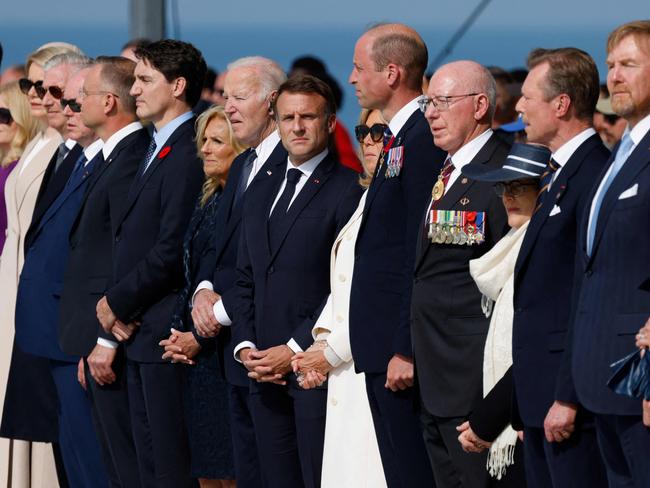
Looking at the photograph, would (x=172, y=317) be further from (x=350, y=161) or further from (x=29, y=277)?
(x=350, y=161)

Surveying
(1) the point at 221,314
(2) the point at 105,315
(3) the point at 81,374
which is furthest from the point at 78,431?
(1) the point at 221,314

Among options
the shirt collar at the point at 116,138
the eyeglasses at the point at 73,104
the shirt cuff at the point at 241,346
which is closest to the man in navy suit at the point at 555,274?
the shirt cuff at the point at 241,346

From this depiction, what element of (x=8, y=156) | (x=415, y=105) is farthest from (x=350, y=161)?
(x=415, y=105)

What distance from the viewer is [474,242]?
16.6 feet

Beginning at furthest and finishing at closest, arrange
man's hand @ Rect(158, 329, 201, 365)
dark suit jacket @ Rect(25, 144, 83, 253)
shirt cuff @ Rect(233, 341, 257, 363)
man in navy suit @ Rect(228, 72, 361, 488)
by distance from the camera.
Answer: dark suit jacket @ Rect(25, 144, 83, 253) → man's hand @ Rect(158, 329, 201, 365) → shirt cuff @ Rect(233, 341, 257, 363) → man in navy suit @ Rect(228, 72, 361, 488)

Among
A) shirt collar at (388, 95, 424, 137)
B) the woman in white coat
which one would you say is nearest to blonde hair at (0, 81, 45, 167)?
the woman in white coat

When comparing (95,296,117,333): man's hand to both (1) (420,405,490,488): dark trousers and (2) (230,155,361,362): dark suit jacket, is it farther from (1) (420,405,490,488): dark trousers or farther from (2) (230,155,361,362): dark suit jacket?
(1) (420,405,490,488): dark trousers

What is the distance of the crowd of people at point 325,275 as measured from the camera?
4566 millimetres

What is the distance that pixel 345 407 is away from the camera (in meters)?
5.75

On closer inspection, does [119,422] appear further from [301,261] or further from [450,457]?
[450,457]

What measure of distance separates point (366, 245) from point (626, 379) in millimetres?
1605

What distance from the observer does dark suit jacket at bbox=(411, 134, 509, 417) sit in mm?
5109

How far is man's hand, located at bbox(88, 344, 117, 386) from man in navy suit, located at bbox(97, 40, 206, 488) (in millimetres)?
94

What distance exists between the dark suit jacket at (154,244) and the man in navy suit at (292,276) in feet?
1.68
